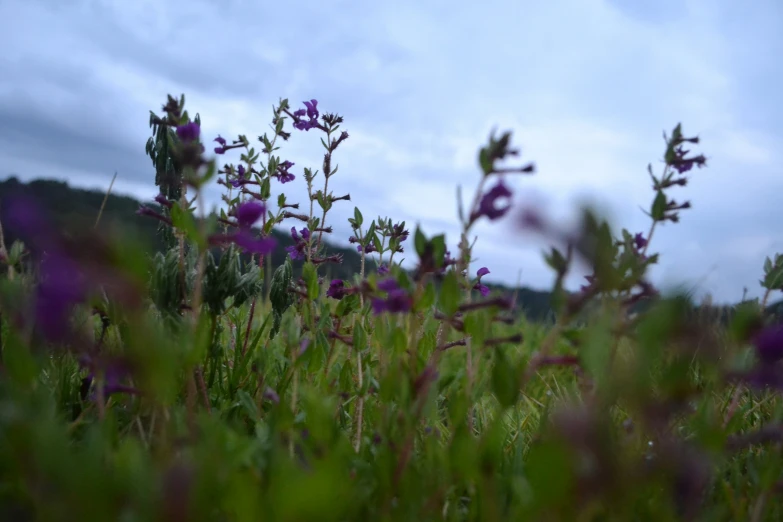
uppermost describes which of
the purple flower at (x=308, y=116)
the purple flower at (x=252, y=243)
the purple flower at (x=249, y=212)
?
the purple flower at (x=308, y=116)

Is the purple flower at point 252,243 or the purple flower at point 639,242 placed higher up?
the purple flower at point 639,242

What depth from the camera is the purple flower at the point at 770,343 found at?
1443 mm

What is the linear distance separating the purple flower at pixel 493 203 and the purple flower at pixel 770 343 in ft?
2.46

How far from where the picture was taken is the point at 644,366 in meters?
1.18

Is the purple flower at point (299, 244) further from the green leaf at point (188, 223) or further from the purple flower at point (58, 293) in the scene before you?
the purple flower at point (58, 293)

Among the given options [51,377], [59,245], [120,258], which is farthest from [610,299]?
[51,377]

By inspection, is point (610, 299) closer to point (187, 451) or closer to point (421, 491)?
point (421, 491)

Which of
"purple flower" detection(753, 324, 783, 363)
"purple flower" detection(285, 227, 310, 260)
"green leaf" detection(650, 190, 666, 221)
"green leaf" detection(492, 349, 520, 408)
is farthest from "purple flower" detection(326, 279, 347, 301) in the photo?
"purple flower" detection(753, 324, 783, 363)

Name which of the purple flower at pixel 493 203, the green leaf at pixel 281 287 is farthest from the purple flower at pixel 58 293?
the green leaf at pixel 281 287

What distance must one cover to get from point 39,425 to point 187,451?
1.37 feet

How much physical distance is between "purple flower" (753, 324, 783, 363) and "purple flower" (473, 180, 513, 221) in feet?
2.46

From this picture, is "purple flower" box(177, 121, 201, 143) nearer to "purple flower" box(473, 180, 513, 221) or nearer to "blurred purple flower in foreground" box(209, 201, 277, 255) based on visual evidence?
"blurred purple flower in foreground" box(209, 201, 277, 255)

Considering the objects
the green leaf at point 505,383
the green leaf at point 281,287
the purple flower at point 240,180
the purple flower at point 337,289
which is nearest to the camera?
the green leaf at point 505,383

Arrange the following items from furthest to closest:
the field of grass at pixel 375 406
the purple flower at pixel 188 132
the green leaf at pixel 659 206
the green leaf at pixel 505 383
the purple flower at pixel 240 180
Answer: the purple flower at pixel 240 180
the green leaf at pixel 659 206
the purple flower at pixel 188 132
the green leaf at pixel 505 383
the field of grass at pixel 375 406
